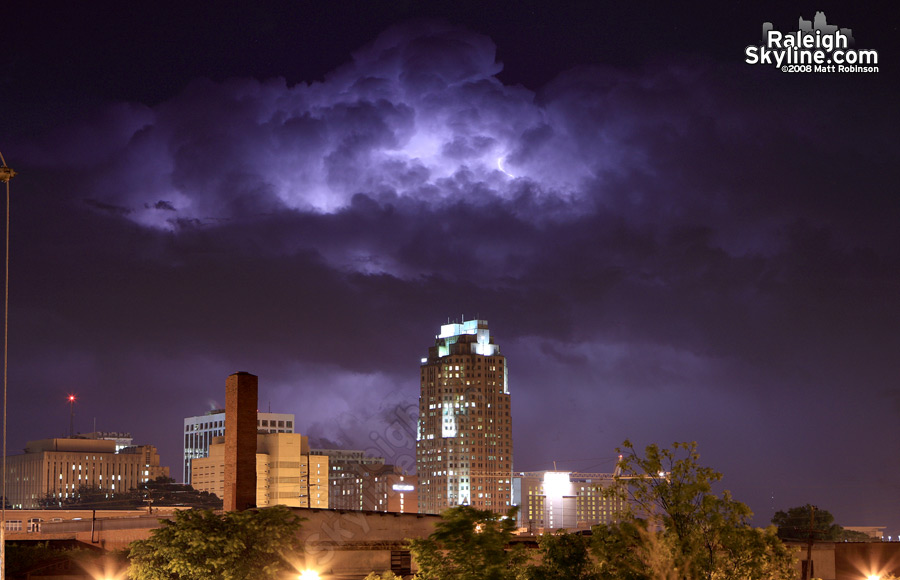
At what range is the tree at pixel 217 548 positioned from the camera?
4791cm

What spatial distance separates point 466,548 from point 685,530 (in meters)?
8.17

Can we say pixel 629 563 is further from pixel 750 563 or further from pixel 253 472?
pixel 253 472

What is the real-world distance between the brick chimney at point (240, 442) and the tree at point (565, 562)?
3032 centimetres

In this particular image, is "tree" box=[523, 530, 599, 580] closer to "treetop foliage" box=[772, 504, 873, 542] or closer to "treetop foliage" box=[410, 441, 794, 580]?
"treetop foliage" box=[410, 441, 794, 580]

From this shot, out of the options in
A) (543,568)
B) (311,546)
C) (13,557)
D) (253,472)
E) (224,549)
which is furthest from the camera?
(253,472)

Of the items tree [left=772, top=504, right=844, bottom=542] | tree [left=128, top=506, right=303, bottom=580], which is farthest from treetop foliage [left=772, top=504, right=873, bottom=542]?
tree [left=128, top=506, right=303, bottom=580]

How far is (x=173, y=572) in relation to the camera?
48500 mm

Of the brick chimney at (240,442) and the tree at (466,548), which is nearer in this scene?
the tree at (466,548)

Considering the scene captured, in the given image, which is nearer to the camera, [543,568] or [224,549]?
[543,568]

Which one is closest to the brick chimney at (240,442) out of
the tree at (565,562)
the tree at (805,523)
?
the tree at (565,562)

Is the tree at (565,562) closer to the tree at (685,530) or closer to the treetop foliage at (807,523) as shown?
the tree at (685,530)

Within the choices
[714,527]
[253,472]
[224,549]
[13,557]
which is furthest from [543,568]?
[13,557]

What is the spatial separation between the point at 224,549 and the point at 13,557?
2383 centimetres

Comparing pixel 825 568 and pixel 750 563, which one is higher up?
pixel 750 563
